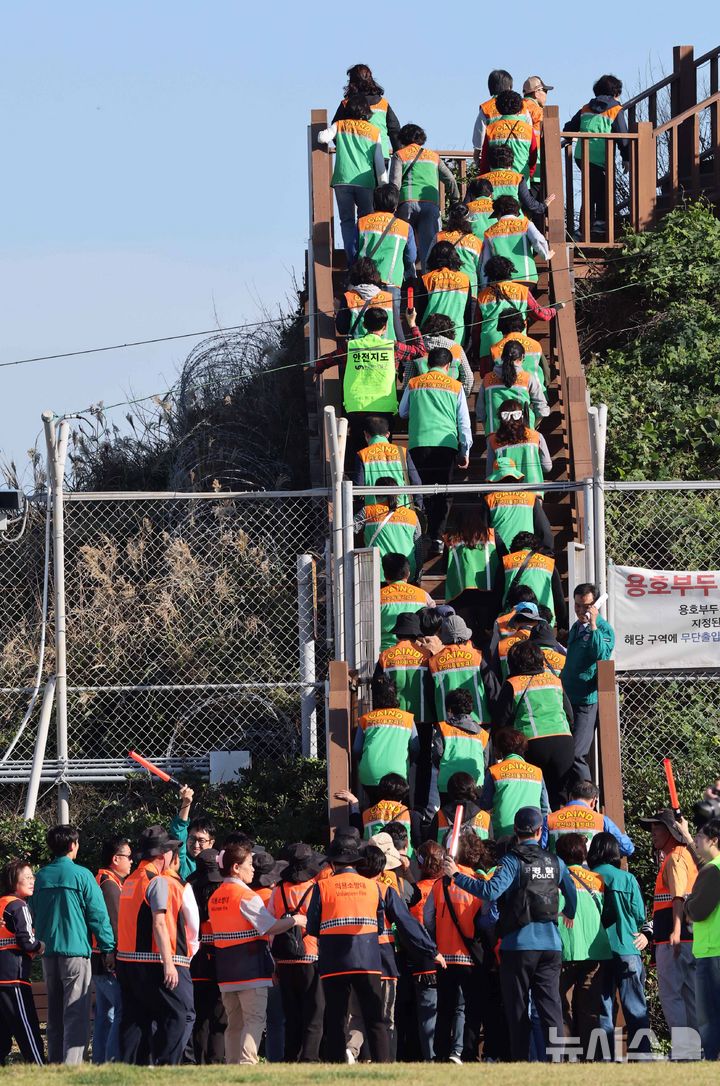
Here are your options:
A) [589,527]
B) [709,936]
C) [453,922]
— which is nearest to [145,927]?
[453,922]

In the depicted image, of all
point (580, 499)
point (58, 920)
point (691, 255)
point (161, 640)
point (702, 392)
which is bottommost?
point (58, 920)

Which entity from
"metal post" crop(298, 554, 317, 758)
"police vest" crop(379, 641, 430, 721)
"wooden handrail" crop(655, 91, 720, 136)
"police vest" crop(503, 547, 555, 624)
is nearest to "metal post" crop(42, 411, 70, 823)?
"metal post" crop(298, 554, 317, 758)

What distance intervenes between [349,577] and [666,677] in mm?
2692

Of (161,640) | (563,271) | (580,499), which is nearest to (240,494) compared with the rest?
(161,640)

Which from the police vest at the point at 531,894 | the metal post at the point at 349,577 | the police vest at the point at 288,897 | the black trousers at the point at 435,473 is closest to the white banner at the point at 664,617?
the black trousers at the point at 435,473

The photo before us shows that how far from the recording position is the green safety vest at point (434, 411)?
15047mm

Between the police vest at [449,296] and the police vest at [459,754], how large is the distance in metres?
4.59

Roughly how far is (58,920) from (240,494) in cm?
478

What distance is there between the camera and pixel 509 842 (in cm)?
1093

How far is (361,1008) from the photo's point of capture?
10672 millimetres

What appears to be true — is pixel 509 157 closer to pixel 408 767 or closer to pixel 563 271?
pixel 563 271

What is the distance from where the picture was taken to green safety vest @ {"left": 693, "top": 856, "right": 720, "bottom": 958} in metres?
9.72

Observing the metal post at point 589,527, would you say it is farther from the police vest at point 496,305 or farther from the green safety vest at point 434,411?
the police vest at point 496,305

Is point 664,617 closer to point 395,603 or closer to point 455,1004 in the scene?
point 395,603
